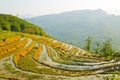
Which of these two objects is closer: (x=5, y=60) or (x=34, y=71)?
(x=34, y=71)

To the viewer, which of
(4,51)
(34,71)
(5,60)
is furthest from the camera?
(4,51)

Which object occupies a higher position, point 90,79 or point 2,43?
point 2,43

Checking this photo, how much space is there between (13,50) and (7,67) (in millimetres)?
21162

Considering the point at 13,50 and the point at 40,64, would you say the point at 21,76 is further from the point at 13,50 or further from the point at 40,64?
the point at 13,50

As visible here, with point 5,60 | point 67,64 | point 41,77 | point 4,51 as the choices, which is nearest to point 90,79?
point 41,77

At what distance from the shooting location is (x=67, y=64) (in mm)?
67250

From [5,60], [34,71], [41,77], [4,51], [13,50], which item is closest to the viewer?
[41,77]

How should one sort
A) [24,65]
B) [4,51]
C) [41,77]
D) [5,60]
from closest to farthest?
1. [41,77]
2. [24,65]
3. [5,60]
4. [4,51]

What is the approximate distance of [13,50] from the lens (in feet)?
253

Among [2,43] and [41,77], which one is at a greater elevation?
[2,43]

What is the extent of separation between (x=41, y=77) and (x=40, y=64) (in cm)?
1505

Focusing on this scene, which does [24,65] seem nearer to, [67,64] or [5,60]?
[5,60]

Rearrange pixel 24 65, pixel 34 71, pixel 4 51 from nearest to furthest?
pixel 34 71 < pixel 24 65 < pixel 4 51

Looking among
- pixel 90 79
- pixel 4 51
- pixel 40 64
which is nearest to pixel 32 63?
pixel 40 64
